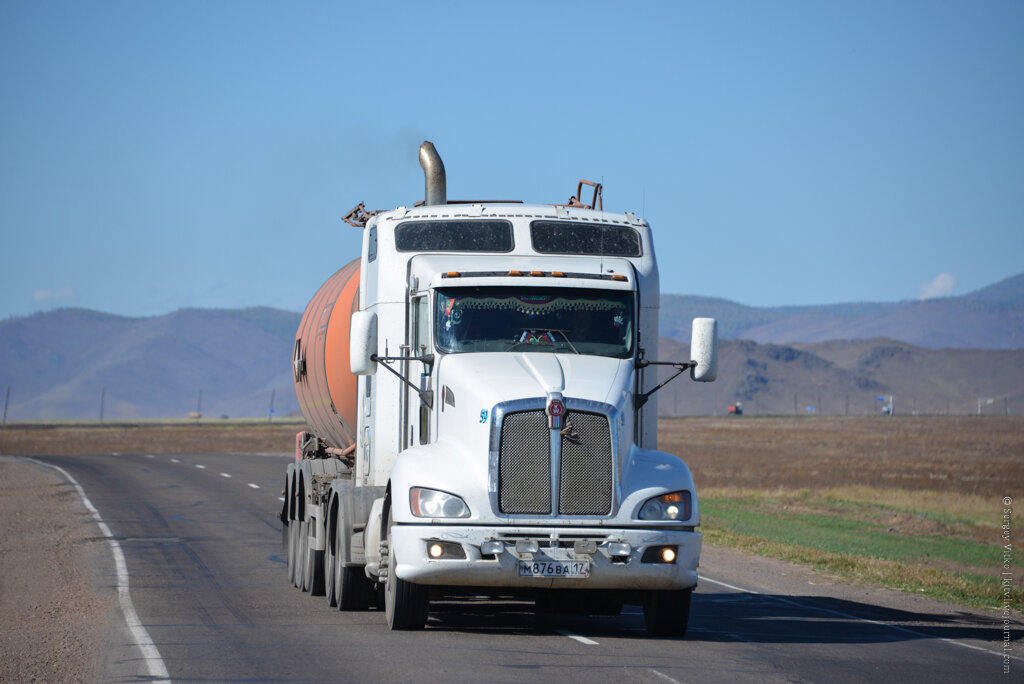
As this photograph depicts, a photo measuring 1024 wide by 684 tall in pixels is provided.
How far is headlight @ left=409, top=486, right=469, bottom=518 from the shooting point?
1122 cm

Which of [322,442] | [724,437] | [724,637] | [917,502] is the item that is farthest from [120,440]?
[724,637]

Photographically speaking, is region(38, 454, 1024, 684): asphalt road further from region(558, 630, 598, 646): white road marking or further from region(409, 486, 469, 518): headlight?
region(409, 486, 469, 518): headlight

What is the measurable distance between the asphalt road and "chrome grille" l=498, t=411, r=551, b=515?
1.27 m

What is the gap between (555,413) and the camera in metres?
11.3

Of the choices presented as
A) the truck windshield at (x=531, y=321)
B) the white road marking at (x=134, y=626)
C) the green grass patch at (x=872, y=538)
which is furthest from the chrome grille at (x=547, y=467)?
the green grass patch at (x=872, y=538)

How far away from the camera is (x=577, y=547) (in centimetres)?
1122

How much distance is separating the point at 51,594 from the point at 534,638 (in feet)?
22.9

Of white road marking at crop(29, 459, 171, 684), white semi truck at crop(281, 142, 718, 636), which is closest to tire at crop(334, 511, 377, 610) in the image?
white semi truck at crop(281, 142, 718, 636)

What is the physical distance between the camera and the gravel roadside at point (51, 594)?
1081 cm

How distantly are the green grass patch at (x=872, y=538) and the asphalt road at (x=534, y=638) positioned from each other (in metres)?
1.24

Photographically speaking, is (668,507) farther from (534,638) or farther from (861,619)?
(861,619)

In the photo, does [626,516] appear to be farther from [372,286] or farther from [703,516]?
[703,516]

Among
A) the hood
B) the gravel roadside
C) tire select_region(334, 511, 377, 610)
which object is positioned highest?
the hood

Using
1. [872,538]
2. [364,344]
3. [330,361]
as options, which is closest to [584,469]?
[364,344]
